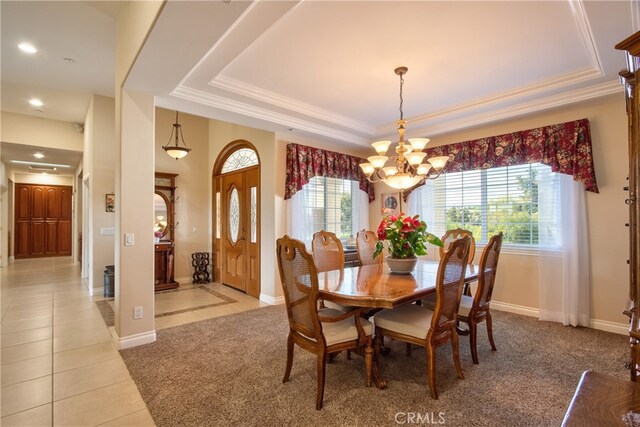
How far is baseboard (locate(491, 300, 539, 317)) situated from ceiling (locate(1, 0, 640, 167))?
2528 millimetres

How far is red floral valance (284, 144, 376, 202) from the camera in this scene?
14.9ft

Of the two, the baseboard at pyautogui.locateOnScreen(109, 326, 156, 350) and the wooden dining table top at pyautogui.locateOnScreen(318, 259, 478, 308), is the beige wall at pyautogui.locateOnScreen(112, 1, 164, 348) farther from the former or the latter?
the wooden dining table top at pyautogui.locateOnScreen(318, 259, 478, 308)

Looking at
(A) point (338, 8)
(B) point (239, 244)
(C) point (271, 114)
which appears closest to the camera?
(A) point (338, 8)

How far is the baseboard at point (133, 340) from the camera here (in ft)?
9.54

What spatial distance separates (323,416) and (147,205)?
2.58 m

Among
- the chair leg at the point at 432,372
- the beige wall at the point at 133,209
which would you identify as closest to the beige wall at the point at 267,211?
the beige wall at the point at 133,209

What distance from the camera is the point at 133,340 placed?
2.98m

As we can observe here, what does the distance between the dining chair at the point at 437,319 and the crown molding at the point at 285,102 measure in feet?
9.18

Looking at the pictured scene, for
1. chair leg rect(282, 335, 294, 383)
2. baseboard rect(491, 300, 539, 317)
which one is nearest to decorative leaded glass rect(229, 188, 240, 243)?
chair leg rect(282, 335, 294, 383)

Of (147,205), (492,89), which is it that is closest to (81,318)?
(147,205)

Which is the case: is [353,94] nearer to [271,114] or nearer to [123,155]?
[271,114]

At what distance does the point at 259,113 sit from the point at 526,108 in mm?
3369

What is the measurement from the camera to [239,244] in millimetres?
5355

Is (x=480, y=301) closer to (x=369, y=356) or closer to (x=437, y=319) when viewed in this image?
(x=437, y=319)
